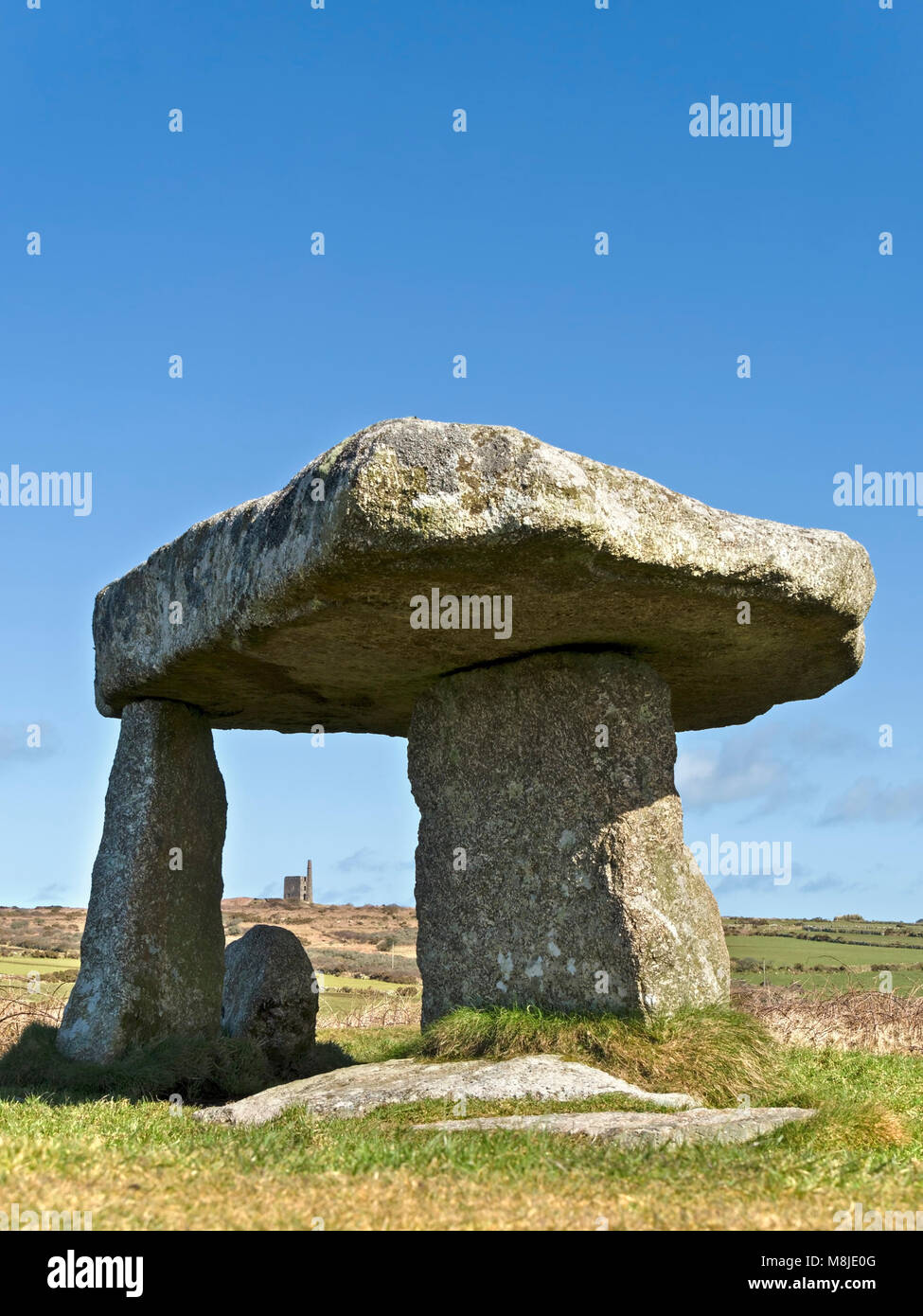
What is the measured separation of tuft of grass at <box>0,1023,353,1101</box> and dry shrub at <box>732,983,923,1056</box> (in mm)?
5421

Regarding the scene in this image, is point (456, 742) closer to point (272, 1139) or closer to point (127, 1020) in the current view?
point (127, 1020)

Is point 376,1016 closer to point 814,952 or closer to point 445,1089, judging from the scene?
point 445,1089

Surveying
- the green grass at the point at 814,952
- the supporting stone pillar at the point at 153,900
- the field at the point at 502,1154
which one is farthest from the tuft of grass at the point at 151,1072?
the green grass at the point at 814,952

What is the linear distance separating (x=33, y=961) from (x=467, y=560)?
72.1 ft

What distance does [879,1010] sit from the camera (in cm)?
1532

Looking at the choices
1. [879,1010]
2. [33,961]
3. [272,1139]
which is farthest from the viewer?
[33,961]

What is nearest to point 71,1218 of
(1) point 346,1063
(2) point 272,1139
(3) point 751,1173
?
(2) point 272,1139

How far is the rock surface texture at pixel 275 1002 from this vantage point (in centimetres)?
1226

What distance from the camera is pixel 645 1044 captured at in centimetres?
916

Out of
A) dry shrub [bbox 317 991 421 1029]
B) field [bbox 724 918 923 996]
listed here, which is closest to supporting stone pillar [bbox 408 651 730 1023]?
dry shrub [bbox 317 991 421 1029]

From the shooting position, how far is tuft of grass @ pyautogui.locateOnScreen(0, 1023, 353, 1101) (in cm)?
1040

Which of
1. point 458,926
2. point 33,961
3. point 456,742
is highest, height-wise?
point 456,742

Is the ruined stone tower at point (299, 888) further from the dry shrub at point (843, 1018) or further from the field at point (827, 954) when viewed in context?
the dry shrub at point (843, 1018)

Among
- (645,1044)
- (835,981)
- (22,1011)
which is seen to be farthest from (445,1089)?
(835,981)
